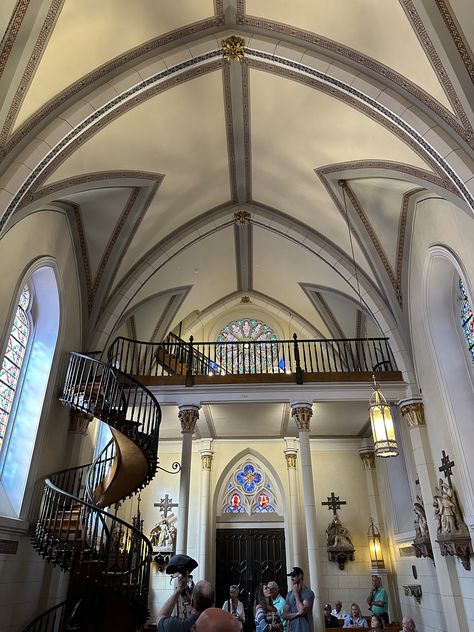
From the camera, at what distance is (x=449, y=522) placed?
6676 mm

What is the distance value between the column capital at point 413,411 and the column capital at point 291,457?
403cm

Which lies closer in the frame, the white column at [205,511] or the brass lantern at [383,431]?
the brass lantern at [383,431]

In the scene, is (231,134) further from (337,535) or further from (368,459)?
(337,535)

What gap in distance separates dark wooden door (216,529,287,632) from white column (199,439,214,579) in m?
0.45

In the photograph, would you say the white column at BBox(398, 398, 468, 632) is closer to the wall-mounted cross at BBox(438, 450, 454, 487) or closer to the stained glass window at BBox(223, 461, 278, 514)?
the wall-mounted cross at BBox(438, 450, 454, 487)

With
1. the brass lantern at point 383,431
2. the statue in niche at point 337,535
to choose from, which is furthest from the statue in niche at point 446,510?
the statue in niche at point 337,535

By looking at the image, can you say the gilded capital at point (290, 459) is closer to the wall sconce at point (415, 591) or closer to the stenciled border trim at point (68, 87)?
the wall sconce at point (415, 591)

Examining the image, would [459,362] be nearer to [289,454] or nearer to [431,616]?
[431,616]

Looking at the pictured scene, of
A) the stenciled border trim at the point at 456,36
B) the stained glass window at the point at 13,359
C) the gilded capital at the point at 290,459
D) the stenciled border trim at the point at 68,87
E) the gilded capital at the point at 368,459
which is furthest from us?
the gilded capital at the point at 290,459

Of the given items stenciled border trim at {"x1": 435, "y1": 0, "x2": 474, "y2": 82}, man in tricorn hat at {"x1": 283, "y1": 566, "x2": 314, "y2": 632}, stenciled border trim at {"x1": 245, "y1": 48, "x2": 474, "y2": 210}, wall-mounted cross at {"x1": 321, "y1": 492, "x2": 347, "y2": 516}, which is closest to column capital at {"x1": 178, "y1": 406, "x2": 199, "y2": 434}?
man in tricorn hat at {"x1": 283, "y1": 566, "x2": 314, "y2": 632}

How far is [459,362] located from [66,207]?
7043 mm

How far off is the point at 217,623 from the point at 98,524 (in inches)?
258

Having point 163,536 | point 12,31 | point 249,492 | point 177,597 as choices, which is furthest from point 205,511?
point 12,31

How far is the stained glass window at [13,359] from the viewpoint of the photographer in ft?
21.5
